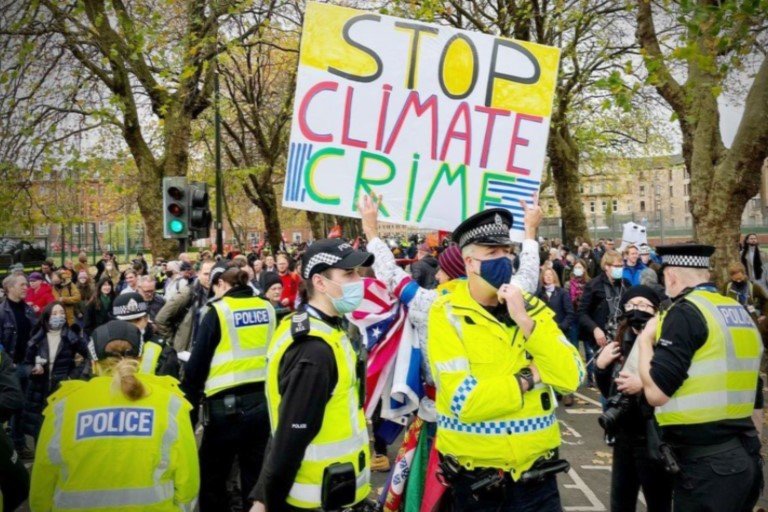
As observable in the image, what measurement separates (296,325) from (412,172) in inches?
78.3

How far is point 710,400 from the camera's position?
345 cm

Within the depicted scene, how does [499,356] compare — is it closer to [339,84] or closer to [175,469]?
[175,469]

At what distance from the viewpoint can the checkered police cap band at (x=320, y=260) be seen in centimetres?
328

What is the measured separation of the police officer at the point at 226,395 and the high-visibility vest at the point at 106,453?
1.55m

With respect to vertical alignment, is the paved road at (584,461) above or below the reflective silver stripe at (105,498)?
below

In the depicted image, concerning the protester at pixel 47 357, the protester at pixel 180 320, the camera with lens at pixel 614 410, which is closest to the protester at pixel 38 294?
the protester at pixel 47 357

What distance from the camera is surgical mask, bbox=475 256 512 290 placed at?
3207 millimetres

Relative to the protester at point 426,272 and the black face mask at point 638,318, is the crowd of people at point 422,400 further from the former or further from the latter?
the protester at point 426,272

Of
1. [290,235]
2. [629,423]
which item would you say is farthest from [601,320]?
[290,235]

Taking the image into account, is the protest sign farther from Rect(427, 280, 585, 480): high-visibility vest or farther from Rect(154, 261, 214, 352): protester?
Rect(154, 261, 214, 352): protester

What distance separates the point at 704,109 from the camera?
9.86 m

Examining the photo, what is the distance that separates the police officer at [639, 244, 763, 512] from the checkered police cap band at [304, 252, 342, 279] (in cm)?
165

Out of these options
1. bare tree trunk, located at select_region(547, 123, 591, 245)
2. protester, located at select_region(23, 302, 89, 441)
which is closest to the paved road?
protester, located at select_region(23, 302, 89, 441)

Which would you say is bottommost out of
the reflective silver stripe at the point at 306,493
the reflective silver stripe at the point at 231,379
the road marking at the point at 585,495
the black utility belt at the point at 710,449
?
the road marking at the point at 585,495
